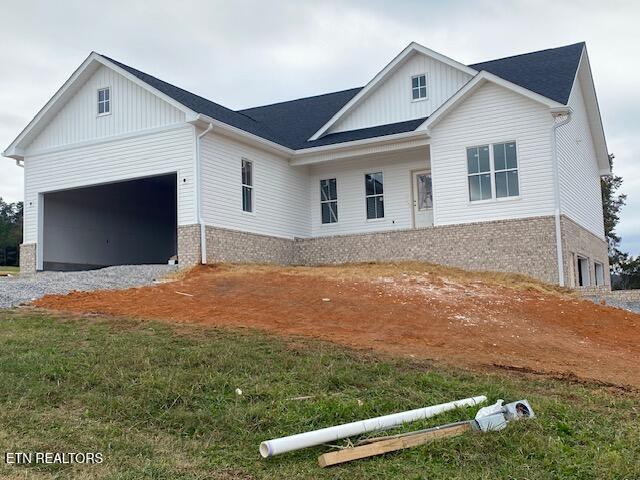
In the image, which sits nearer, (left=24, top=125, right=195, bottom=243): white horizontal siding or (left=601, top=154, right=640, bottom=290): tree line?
(left=24, top=125, right=195, bottom=243): white horizontal siding

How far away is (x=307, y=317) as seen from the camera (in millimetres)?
10484

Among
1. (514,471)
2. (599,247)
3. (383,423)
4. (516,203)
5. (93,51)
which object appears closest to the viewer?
(514,471)

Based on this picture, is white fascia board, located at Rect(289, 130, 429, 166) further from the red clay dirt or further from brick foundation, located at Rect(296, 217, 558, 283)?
the red clay dirt

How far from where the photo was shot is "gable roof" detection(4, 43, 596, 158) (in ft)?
58.5

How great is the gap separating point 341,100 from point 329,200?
17.2 ft

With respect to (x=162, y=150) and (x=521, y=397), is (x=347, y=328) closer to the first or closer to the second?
(x=521, y=397)

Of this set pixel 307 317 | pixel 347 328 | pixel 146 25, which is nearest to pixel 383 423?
pixel 347 328

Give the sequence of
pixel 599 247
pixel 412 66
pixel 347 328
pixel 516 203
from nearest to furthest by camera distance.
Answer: pixel 347 328 → pixel 516 203 → pixel 412 66 → pixel 599 247

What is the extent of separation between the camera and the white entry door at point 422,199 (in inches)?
773

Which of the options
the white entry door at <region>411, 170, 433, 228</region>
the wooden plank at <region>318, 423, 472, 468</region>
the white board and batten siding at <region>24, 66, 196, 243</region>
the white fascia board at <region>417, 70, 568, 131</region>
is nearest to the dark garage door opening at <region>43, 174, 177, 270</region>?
the white board and batten siding at <region>24, 66, 196, 243</region>

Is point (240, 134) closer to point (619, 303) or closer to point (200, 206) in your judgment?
point (200, 206)

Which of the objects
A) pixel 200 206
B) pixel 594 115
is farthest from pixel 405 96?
pixel 200 206

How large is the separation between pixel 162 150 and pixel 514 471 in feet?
47.5

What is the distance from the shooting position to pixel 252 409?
591 centimetres
